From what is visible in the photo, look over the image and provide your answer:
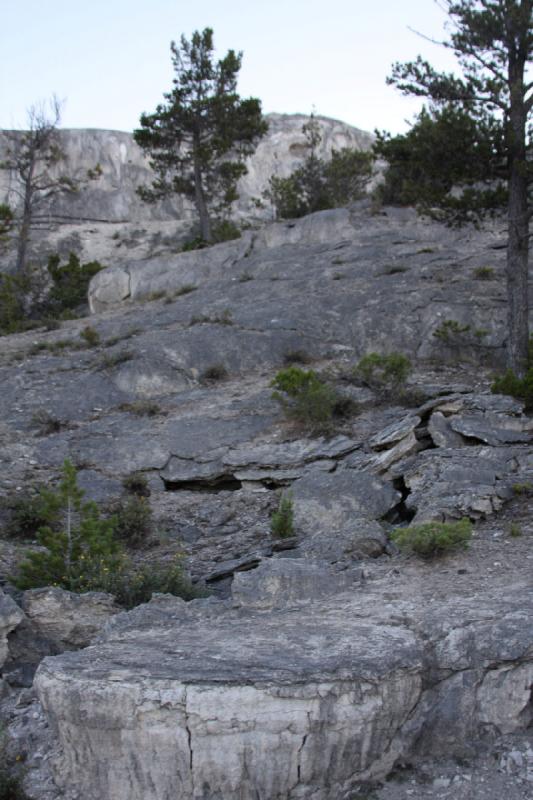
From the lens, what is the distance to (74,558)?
8.01m

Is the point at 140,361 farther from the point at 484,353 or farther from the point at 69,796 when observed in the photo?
the point at 69,796

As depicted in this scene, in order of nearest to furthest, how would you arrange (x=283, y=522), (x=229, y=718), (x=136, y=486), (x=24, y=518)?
1. (x=229, y=718)
2. (x=283, y=522)
3. (x=24, y=518)
4. (x=136, y=486)

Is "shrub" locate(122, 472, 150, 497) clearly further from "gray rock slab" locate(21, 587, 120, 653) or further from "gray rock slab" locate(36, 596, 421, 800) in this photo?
"gray rock slab" locate(36, 596, 421, 800)

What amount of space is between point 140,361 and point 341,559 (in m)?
8.28

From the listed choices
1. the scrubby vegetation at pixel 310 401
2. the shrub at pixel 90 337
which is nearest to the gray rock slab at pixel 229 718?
the scrubby vegetation at pixel 310 401

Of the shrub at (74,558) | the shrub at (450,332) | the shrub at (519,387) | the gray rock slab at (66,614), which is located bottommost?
the gray rock slab at (66,614)

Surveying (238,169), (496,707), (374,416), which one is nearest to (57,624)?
(496,707)

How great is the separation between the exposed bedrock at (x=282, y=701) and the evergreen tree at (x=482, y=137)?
28.2ft

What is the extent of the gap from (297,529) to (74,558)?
262cm

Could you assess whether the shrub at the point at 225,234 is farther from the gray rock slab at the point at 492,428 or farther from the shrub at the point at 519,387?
the gray rock slab at the point at 492,428

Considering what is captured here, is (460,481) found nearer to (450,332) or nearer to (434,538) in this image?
(434,538)

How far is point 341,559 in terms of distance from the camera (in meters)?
7.58

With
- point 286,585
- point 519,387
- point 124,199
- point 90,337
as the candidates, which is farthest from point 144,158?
point 286,585

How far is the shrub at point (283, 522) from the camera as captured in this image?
349 inches
